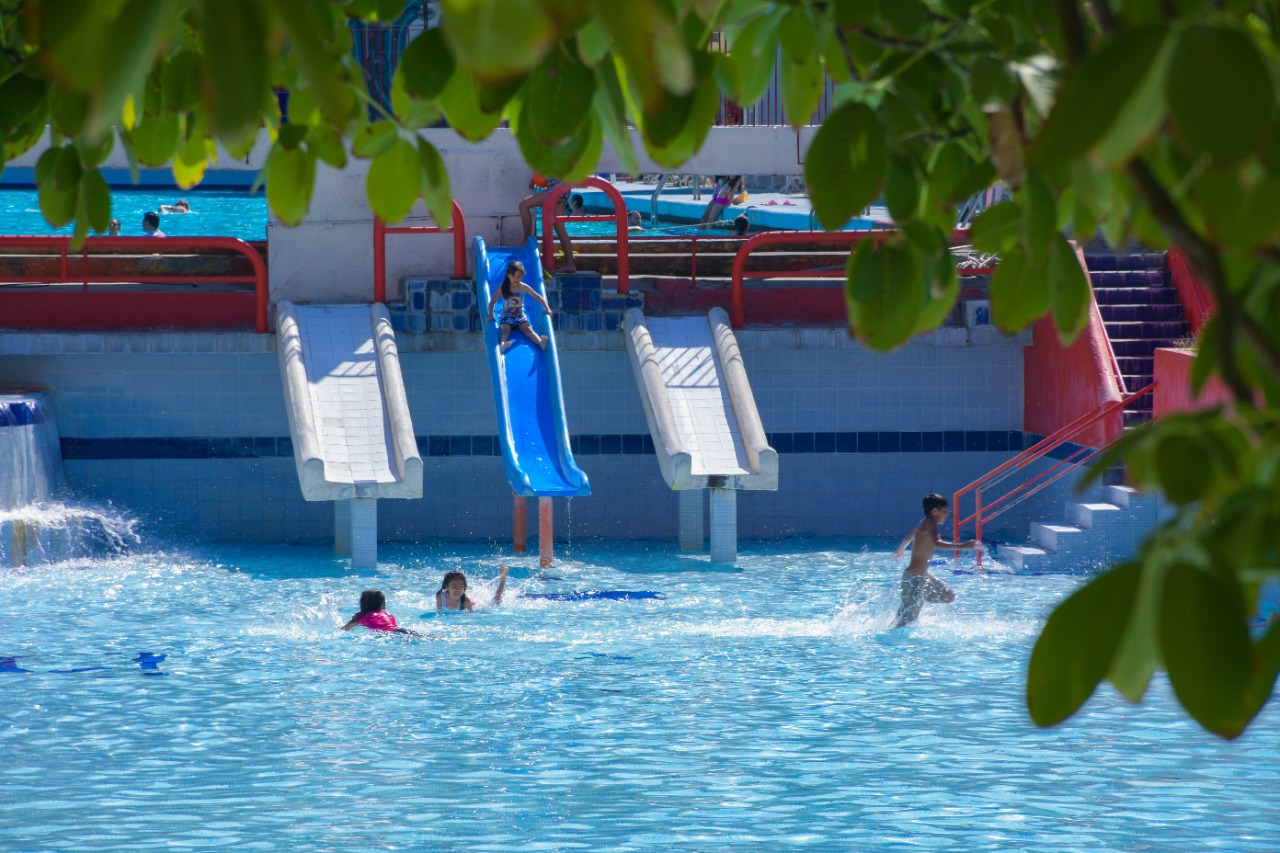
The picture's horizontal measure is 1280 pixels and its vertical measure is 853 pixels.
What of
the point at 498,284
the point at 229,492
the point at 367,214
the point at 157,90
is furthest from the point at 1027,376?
the point at 157,90

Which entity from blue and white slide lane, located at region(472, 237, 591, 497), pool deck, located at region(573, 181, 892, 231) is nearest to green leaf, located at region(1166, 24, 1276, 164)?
blue and white slide lane, located at region(472, 237, 591, 497)

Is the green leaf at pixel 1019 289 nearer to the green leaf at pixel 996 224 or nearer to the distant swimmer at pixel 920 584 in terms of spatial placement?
the green leaf at pixel 996 224

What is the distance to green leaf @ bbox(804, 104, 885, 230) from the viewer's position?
80.3 inches

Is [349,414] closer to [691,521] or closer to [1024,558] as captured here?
[691,521]

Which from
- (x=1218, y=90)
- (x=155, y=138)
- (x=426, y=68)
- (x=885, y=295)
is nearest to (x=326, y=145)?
(x=155, y=138)

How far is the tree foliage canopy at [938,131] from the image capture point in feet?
4.42

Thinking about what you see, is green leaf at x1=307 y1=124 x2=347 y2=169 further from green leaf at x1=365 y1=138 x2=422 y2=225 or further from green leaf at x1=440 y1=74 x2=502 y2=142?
green leaf at x1=440 y1=74 x2=502 y2=142

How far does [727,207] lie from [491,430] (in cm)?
1708

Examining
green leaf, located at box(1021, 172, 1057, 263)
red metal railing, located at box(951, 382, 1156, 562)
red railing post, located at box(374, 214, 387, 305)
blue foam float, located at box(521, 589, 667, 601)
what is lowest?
blue foam float, located at box(521, 589, 667, 601)

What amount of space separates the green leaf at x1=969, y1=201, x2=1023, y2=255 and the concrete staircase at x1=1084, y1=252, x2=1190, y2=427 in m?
12.6

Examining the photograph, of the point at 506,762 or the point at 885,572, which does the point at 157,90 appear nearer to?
the point at 506,762

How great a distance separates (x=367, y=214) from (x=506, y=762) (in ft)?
29.2

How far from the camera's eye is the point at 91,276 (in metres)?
16.8

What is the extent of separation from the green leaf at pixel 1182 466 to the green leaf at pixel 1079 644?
0.36 ft
